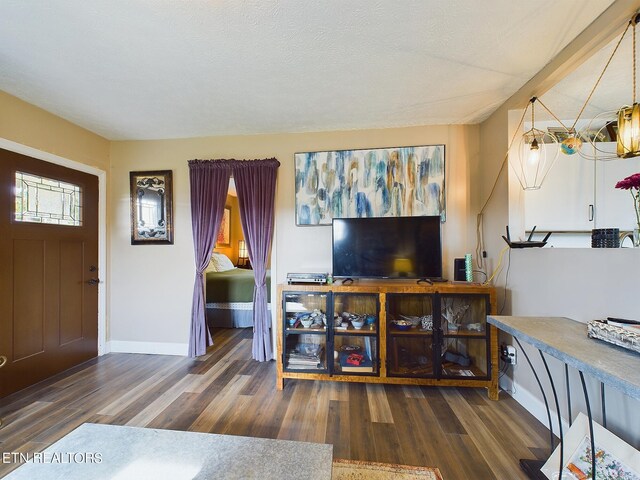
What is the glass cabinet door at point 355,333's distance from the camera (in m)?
2.24

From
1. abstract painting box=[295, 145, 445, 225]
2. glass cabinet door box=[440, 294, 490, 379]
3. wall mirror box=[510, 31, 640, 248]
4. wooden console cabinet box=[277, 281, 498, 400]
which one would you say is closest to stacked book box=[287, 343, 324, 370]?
wooden console cabinet box=[277, 281, 498, 400]

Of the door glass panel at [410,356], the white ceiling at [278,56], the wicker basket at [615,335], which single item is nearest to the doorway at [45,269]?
the white ceiling at [278,56]

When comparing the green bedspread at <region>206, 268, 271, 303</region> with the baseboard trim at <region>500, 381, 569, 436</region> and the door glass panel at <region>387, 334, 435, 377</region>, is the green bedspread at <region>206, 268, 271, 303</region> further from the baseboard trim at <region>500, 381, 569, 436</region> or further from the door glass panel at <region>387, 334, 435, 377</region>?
the baseboard trim at <region>500, 381, 569, 436</region>

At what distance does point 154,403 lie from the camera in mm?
2037

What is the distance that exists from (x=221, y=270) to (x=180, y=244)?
4.85 ft

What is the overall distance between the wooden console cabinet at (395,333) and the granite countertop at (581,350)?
729 mm

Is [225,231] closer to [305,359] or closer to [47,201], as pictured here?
[47,201]

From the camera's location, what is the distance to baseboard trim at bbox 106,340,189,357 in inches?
115

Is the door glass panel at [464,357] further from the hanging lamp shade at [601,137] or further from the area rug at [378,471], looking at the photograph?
the hanging lamp shade at [601,137]

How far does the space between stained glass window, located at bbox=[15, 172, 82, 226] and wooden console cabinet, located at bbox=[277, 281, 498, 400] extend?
7.92ft

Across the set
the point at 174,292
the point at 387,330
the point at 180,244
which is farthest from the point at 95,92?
the point at 387,330

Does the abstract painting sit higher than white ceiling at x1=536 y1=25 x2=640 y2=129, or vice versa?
white ceiling at x1=536 y1=25 x2=640 y2=129

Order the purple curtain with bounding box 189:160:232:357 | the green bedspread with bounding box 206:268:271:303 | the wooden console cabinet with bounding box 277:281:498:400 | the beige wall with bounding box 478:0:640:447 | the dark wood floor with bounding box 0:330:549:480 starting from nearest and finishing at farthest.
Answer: the beige wall with bounding box 478:0:640:447 → the dark wood floor with bounding box 0:330:549:480 → the wooden console cabinet with bounding box 277:281:498:400 → the purple curtain with bounding box 189:160:232:357 → the green bedspread with bounding box 206:268:271:303

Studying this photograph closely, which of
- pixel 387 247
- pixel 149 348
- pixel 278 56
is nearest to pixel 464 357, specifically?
pixel 387 247
